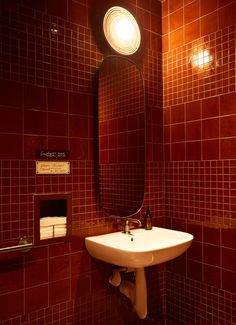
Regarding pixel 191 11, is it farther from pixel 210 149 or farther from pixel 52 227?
pixel 52 227

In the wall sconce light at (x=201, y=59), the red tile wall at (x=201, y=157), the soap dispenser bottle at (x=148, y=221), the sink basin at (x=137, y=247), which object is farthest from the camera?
the soap dispenser bottle at (x=148, y=221)

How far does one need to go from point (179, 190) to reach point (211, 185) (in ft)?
0.97

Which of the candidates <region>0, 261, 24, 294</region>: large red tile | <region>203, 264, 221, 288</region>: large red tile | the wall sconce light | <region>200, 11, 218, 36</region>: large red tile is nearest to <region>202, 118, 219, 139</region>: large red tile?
the wall sconce light

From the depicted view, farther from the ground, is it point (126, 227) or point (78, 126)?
point (78, 126)

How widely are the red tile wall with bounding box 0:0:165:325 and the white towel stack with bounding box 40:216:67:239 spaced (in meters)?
0.07

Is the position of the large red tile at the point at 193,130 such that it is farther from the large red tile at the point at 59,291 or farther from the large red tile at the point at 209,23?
the large red tile at the point at 59,291

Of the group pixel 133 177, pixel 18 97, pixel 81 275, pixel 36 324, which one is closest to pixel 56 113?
pixel 18 97

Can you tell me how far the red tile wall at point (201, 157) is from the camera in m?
1.83

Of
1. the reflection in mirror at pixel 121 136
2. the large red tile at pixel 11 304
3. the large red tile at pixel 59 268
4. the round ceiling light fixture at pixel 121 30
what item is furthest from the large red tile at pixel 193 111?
the large red tile at pixel 11 304

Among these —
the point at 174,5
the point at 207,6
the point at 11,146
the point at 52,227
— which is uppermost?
the point at 174,5

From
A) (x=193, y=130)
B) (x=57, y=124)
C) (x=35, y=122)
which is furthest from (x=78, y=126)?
(x=193, y=130)

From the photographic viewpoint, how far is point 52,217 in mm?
1694

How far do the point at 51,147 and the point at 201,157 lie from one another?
1.03 meters

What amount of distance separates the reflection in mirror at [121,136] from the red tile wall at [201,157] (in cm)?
29
